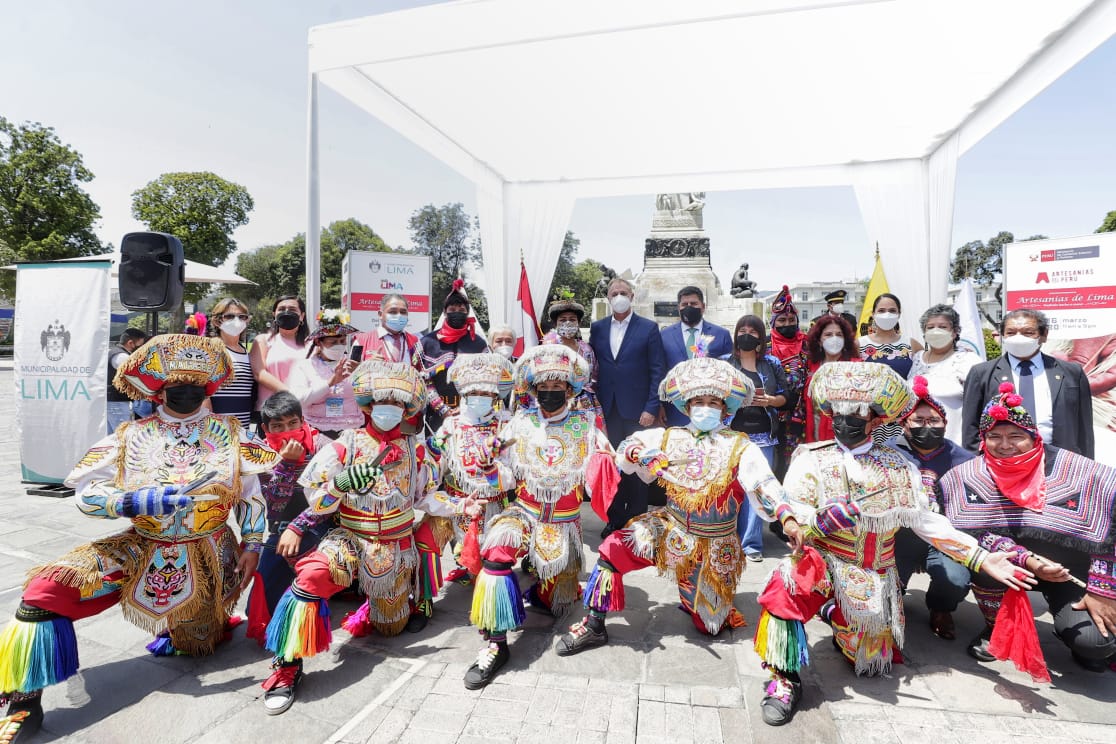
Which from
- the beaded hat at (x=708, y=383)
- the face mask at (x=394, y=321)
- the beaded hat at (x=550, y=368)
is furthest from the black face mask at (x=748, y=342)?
the face mask at (x=394, y=321)

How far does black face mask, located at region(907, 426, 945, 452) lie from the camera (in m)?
3.31

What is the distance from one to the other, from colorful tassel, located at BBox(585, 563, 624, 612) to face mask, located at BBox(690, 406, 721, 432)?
95cm

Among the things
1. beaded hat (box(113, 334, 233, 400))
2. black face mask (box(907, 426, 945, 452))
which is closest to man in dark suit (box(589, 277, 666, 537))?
black face mask (box(907, 426, 945, 452))

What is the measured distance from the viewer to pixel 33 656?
221cm

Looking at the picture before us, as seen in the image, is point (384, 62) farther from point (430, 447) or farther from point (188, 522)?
point (188, 522)

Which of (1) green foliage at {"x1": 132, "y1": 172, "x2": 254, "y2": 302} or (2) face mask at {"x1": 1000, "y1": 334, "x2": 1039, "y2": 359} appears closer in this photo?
(2) face mask at {"x1": 1000, "y1": 334, "x2": 1039, "y2": 359}

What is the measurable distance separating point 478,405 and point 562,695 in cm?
164

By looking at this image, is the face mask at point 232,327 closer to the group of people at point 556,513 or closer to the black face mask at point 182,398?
the group of people at point 556,513

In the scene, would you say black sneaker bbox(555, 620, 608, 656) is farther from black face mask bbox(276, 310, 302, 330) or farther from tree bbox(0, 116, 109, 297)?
tree bbox(0, 116, 109, 297)

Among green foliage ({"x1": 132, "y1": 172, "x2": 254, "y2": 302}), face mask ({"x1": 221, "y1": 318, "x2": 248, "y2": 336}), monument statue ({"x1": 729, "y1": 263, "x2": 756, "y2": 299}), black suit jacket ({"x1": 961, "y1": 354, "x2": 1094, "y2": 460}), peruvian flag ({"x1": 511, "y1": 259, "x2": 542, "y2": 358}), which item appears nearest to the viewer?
black suit jacket ({"x1": 961, "y1": 354, "x2": 1094, "y2": 460})

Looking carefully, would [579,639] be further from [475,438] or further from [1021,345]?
[1021,345]

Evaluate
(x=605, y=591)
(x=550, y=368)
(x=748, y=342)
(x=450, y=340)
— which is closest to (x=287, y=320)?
(x=450, y=340)

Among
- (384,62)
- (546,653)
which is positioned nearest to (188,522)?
(546,653)

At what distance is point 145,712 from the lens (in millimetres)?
2420
